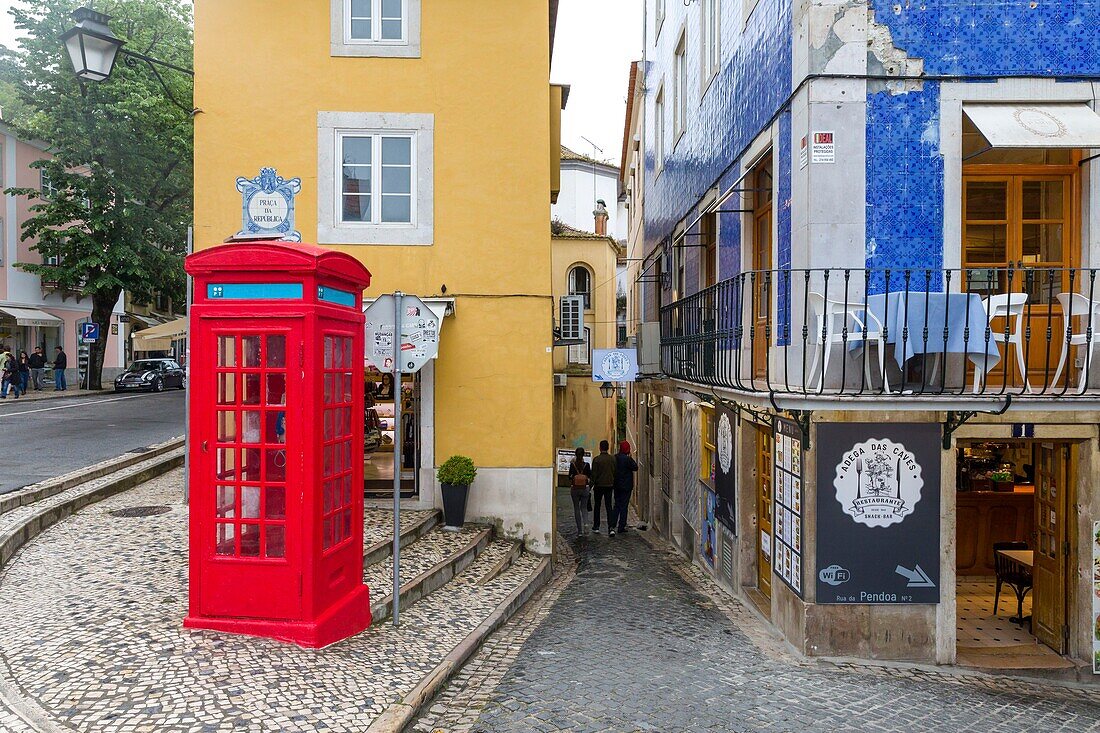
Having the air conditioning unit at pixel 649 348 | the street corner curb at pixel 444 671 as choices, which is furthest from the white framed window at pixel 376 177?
the air conditioning unit at pixel 649 348

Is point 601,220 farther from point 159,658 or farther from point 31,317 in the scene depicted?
point 159,658

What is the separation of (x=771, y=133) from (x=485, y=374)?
16.4 ft

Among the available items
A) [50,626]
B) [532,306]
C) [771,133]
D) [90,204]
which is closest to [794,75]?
[771,133]

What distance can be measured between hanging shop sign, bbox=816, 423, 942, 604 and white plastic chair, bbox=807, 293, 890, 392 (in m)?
0.58

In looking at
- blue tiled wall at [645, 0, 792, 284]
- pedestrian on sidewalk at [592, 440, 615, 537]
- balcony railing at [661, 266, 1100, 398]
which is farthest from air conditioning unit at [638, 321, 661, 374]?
balcony railing at [661, 266, 1100, 398]

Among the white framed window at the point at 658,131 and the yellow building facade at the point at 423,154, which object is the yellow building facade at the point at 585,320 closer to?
the white framed window at the point at 658,131

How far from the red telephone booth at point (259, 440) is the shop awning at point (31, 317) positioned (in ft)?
96.1

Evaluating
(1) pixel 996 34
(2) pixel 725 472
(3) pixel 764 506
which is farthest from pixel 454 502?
(1) pixel 996 34

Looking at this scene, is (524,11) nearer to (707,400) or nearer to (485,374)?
(485,374)

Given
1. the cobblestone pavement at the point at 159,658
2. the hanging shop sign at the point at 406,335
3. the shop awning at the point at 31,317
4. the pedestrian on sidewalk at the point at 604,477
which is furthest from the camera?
the shop awning at the point at 31,317

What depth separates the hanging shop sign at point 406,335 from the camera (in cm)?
773

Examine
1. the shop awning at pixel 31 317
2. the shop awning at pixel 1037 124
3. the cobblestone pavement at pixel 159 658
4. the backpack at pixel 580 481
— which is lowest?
the backpack at pixel 580 481

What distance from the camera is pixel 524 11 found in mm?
12117

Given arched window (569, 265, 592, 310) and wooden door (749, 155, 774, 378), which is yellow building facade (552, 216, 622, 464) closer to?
arched window (569, 265, 592, 310)
